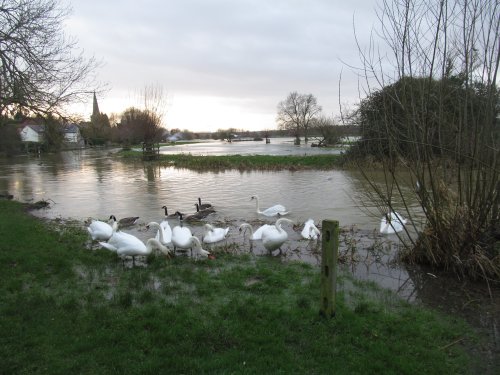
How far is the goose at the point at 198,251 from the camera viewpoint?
858 cm

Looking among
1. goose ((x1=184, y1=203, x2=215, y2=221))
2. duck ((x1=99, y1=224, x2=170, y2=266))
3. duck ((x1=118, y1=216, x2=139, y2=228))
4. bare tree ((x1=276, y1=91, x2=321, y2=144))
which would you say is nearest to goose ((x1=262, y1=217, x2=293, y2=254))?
duck ((x1=99, y1=224, x2=170, y2=266))

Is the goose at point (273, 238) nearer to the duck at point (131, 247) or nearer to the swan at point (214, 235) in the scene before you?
the swan at point (214, 235)

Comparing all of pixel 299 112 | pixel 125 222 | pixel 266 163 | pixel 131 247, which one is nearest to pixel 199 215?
pixel 125 222

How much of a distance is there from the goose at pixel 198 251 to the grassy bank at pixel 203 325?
94cm

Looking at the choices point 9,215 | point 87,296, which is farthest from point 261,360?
point 9,215

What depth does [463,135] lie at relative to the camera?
23.0 feet

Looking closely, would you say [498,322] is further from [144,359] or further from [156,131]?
[156,131]

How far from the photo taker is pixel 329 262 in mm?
4992

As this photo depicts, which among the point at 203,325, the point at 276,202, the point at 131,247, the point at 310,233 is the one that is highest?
the point at 131,247

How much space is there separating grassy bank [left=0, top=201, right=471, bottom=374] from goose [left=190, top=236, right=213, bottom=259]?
945 millimetres

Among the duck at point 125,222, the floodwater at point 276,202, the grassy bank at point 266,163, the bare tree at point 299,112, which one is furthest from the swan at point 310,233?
the bare tree at point 299,112

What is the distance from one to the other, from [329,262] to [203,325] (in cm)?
175

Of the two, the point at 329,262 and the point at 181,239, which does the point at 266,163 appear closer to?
the point at 181,239

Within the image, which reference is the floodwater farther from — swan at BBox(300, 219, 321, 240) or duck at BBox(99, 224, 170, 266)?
duck at BBox(99, 224, 170, 266)
